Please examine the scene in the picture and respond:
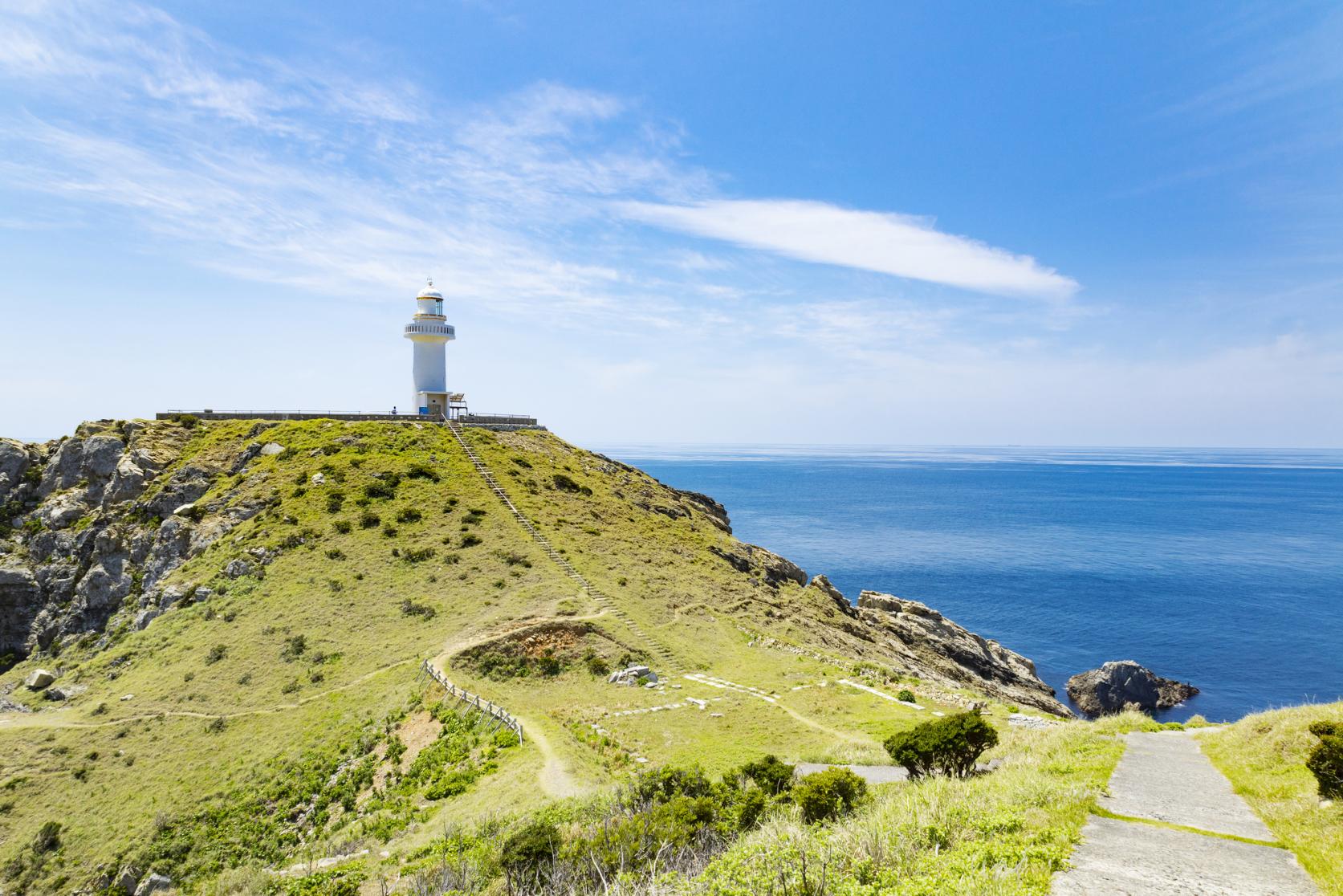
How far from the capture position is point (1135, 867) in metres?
11.4

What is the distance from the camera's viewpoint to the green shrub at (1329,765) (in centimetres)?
1387

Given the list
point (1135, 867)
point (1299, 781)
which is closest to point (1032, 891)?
point (1135, 867)

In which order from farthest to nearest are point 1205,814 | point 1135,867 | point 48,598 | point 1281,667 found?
point 1281,667
point 48,598
point 1205,814
point 1135,867

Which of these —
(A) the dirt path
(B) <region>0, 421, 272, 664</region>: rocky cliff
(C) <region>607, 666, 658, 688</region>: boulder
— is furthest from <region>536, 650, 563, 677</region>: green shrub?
(B) <region>0, 421, 272, 664</region>: rocky cliff

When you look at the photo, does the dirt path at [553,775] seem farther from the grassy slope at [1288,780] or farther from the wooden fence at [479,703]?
the grassy slope at [1288,780]

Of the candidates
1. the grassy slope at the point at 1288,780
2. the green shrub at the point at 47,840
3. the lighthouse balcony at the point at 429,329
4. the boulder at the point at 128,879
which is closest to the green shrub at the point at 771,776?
the grassy slope at the point at 1288,780

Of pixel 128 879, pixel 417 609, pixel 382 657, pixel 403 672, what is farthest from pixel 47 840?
pixel 417 609

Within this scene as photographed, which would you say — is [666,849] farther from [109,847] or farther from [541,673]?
[109,847]

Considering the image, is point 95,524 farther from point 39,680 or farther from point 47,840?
point 47,840

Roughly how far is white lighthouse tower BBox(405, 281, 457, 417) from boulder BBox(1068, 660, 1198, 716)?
72.3 m

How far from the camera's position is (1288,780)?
15531mm

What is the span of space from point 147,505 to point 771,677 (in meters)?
61.4

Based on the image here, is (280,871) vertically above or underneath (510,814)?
underneath

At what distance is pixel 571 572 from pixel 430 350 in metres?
41.3
